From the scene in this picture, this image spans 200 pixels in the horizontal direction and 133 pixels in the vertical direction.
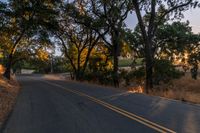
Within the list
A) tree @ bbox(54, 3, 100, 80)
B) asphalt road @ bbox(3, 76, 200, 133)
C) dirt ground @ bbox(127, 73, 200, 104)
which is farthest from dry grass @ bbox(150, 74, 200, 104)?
tree @ bbox(54, 3, 100, 80)

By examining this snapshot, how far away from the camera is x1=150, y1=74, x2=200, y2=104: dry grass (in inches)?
744

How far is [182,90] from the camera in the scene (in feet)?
84.9

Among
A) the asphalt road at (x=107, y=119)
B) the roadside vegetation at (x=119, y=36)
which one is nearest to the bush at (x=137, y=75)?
the roadside vegetation at (x=119, y=36)

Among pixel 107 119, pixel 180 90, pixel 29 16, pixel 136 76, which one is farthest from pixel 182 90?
pixel 29 16

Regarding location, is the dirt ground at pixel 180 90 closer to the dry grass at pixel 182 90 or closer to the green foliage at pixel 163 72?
the dry grass at pixel 182 90

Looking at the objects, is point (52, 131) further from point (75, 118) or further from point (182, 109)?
point (182, 109)

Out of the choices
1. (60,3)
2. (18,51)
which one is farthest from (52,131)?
(18,51)

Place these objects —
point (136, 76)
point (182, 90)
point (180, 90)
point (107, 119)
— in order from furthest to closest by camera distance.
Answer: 1. point (136, 76)
2. point (180, 90)
3. point (182, 90)
4. point (107, 119)

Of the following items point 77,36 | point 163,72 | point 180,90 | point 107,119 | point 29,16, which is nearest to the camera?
point 107,119

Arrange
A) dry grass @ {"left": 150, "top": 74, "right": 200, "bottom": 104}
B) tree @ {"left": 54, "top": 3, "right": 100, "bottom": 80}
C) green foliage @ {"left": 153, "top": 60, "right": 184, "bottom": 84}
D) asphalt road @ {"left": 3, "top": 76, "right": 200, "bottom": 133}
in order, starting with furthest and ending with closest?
1. tree @ {"left": 54, "top": 3, "right": 100, "bottom": 80}
2. green foliage @ {"left": 153, "top": 60, "right": 184, "bottom": 84}
3. dry grass @ {"left": 150, "top": 74, "right": 200, "bottom": 104}
4. asphalt road @ {"left": 3, "top": 76, "right": 200, "bottom": 133}

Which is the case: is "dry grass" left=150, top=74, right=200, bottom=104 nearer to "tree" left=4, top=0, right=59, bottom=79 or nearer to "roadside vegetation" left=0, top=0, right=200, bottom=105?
"roadside vegetation" left=0, top=0, right=200, bottom=105

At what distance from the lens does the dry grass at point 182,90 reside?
1891 cm

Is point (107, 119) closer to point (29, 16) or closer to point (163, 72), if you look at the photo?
point (163, 72)

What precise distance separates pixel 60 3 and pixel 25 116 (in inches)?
1185
